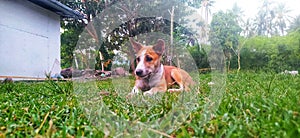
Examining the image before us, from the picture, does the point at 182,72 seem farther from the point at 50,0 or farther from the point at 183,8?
the point at 50,0

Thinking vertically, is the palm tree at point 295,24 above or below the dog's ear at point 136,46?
above

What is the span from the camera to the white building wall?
5633mm

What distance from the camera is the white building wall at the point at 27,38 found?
5633 millimetres

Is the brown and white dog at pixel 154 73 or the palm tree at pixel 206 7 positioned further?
the palm tree at pixel 206 7

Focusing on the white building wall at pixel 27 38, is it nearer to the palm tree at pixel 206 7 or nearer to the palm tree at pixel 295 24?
the palm tree at pixel 206 7

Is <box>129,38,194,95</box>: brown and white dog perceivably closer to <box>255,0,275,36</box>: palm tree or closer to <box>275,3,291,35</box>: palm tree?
<box>255,0,275,36</box>: palm tree

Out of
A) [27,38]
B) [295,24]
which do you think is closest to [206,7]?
[295,24]

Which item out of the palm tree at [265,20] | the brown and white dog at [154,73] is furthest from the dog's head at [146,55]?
the palm tree at [265,20]

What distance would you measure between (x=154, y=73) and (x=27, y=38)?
5261 mm

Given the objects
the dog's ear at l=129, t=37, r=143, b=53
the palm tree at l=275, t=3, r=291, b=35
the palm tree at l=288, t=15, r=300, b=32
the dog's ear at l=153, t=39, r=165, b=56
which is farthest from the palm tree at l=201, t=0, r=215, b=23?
the palm tree at l=288, t=15, r=300, b=32

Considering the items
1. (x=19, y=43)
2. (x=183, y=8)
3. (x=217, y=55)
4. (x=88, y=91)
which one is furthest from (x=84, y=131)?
(x=19, y=43)

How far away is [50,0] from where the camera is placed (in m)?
6.34

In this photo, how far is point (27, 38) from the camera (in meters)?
6.32

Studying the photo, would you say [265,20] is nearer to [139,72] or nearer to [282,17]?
[282,17]
